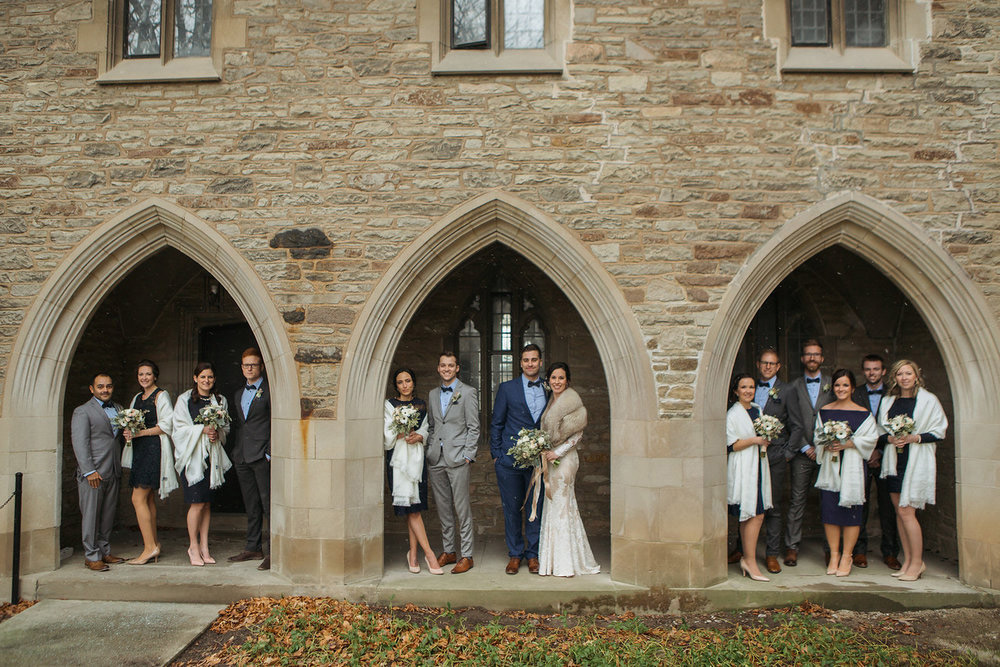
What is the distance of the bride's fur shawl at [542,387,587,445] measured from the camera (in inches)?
234

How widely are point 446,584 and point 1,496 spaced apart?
3800 mm

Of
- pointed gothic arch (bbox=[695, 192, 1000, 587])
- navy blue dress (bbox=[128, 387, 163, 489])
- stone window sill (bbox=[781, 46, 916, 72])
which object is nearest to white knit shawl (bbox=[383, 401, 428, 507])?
navy blue dress (bbox=[128, 387, 163, 489])

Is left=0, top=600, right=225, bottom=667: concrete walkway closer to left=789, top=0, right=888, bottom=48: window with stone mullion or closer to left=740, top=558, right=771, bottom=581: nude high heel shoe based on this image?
left=740, top=558, right=771, bottom=581: nude high heel shoe

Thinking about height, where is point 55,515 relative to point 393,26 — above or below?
below

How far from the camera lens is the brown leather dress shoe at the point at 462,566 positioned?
6.04m

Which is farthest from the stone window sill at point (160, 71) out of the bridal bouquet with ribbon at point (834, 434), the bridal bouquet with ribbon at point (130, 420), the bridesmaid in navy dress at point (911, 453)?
the bridesmaid in navy dress at point (911, 453)

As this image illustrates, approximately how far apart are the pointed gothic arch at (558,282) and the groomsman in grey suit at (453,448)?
478 millimetres

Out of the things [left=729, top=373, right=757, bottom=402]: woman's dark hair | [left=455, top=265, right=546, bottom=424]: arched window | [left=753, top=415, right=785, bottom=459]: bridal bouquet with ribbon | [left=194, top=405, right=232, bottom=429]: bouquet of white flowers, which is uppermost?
[left=455, top=265, right=546, bottom=424]: arched window

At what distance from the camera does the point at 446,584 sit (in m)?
5.81

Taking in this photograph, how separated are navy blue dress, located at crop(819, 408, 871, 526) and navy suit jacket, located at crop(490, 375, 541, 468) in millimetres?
2511

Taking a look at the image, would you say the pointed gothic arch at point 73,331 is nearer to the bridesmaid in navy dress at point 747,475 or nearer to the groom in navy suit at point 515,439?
the groom in navy suit at point 515,439

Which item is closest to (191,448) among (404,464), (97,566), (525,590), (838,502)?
(97,566)

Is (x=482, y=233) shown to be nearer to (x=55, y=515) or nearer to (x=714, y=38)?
(x=714, y=38)

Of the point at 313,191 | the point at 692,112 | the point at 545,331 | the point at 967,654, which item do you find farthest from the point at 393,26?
the point at 967,654
